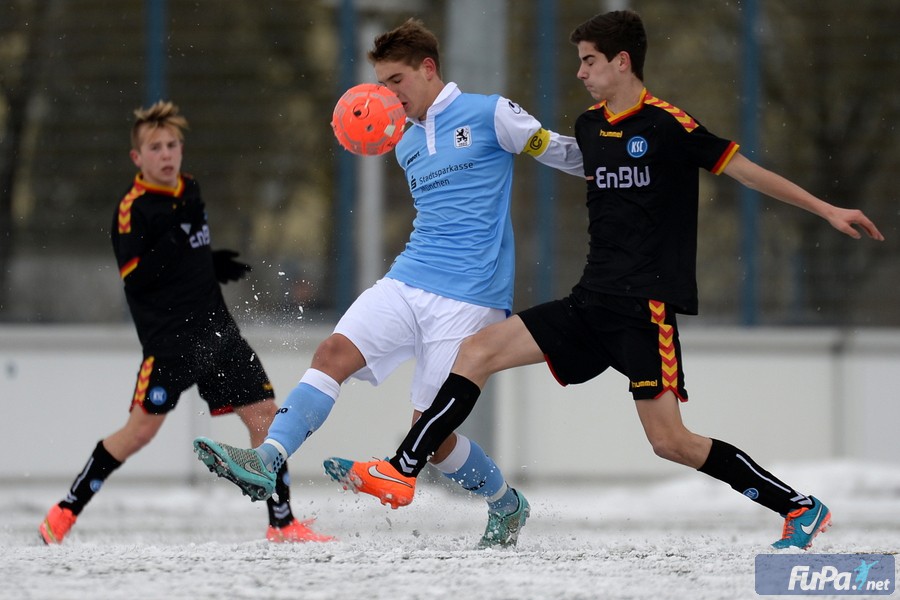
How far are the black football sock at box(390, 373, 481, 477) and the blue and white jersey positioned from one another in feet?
1.49


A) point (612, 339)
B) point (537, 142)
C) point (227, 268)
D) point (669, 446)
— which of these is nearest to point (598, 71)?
point (537, 142)

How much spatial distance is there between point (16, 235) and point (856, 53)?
7327 mm

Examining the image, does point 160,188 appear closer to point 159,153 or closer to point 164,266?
point 159,153

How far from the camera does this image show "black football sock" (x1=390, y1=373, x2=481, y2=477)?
615cm

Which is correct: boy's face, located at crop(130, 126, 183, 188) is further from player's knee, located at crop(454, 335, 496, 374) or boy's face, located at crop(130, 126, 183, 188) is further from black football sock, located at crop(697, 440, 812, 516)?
black football sock, located at crop(697, 440, 812, 516)

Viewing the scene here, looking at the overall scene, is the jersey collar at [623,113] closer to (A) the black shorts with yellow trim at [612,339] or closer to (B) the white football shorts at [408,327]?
(A) the black shorts with yellow trim at [612,339]

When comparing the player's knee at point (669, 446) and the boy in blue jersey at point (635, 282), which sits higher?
the boy in blue jersey at point (635, 282)

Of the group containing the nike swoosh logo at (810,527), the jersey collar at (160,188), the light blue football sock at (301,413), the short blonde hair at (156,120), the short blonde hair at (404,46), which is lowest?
the nike swoosh logo at (810,527)

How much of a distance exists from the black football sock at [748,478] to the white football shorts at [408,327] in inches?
47.0

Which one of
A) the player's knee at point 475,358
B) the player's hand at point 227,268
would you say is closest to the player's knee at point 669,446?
the player's knee at point 475,358

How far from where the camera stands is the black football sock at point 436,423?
615 cm

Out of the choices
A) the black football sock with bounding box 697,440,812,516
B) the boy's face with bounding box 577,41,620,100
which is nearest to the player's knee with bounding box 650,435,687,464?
the black football sock with bounding box 697,440,812,516

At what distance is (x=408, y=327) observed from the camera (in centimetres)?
650

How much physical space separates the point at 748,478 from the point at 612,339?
86cm
